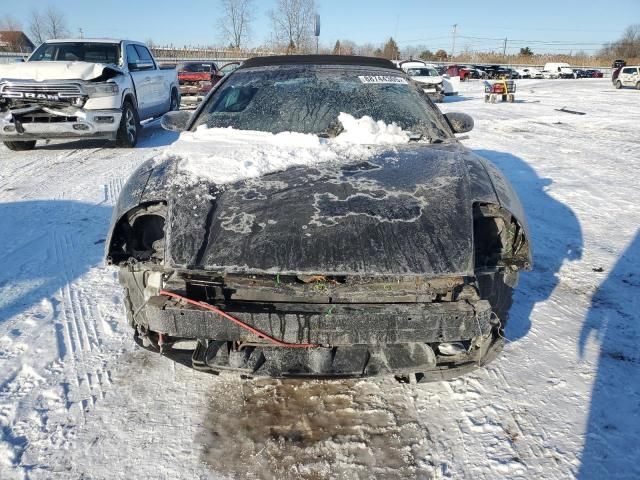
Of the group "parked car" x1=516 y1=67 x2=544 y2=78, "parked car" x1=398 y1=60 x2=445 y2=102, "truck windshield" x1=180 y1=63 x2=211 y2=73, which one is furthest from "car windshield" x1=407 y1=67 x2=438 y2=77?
"parked car" x1=516 y1=67 x2=544 y2=78

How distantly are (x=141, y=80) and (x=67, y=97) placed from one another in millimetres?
2026

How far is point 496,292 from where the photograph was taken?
2.39m

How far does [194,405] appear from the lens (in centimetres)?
239

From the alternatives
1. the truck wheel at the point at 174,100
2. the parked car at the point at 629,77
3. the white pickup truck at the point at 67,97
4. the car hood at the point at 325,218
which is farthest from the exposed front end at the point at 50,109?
the parked car at the point at 629,77

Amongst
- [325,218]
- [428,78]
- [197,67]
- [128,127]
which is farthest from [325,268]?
[428,78]

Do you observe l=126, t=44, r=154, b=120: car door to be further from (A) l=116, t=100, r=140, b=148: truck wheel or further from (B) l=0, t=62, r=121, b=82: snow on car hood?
(B) l=0, t=62, r=121, b=82: snow on car hood

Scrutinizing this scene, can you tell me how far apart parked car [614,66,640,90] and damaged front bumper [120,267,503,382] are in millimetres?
33265

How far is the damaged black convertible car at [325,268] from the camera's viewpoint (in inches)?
80.0

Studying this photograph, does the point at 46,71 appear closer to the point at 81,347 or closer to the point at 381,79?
the point at 381,79

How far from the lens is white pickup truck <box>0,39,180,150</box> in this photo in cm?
731

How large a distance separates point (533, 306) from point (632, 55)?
74.8m

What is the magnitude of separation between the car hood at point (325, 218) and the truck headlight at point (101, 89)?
5.90 meters

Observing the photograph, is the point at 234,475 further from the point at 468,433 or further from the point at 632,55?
the point at 632,55

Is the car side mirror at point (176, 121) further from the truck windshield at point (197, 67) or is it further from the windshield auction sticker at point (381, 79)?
the truck windshield at point (197, 67)
